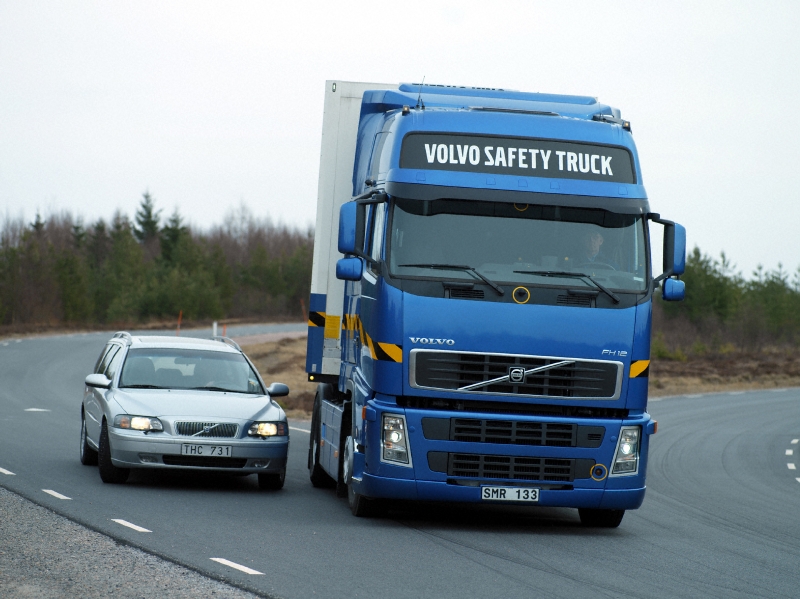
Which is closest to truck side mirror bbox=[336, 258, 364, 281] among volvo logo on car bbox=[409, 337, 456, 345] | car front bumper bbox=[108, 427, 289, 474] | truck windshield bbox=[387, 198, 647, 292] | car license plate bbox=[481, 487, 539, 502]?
truck windshield bbox=[387, 198, 647, 292]

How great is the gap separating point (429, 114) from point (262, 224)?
141125mm

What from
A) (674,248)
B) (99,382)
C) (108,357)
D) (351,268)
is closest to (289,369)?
(108,357)

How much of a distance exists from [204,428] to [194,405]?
1.18 feet

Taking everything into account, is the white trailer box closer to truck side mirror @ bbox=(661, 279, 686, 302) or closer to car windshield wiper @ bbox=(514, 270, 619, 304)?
car windshield wiper @ bbox=(514, 270, 619, 304)

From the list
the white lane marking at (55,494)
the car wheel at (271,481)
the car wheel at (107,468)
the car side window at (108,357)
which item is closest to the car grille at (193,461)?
the car wheel at (107,468)

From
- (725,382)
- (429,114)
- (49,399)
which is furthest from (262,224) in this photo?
(429,114)

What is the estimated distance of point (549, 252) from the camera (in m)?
10.3

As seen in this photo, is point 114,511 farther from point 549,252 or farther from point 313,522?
point 549,252

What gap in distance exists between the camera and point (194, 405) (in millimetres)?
12508

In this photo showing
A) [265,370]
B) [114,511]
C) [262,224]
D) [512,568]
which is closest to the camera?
[512,568]

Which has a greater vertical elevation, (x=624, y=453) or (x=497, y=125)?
(x=497, y=125)

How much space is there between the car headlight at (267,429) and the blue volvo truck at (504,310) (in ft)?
6.55

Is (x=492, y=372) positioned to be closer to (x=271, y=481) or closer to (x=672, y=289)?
(x=672, y=289)

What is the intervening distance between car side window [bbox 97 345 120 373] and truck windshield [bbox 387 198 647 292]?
5.56 meters
